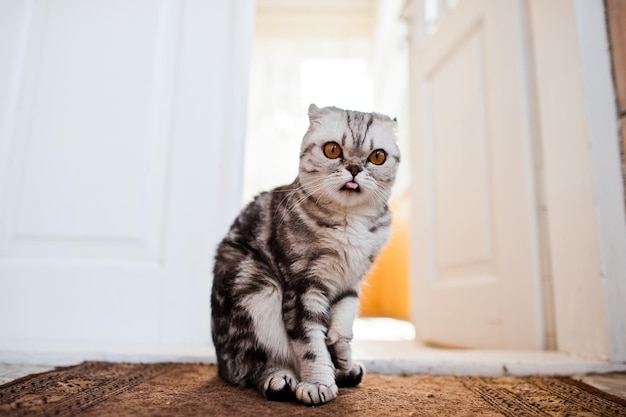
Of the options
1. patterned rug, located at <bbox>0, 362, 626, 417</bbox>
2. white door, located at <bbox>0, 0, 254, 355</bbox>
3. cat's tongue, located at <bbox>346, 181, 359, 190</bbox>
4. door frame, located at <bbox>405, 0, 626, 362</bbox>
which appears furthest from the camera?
white door, located at <bbox>0, 0, 254, 355</bbox>

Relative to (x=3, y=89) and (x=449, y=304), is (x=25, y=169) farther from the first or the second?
(x=449, y=304)

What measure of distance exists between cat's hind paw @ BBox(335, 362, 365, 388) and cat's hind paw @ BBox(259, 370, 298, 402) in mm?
128

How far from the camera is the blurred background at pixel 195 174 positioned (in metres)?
1.24

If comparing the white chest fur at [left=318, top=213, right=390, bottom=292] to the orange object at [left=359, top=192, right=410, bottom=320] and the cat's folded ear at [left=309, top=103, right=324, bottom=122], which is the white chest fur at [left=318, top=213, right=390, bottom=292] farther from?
the orange object at [left=359, top=192, right=410, bottom=320]

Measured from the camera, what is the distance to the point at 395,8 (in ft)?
11.7

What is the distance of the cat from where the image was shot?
2.83 ft

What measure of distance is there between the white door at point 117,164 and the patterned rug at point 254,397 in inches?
11.4

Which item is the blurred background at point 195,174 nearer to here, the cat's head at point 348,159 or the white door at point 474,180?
the white door at point 474,180

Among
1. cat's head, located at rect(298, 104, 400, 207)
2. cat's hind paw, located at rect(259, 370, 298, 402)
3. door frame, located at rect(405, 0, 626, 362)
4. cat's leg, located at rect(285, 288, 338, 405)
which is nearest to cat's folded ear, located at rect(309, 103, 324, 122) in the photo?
cat's head, located at rect(298, 104, 400, 207)

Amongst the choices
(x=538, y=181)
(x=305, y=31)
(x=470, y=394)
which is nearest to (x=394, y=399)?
(x=470, y=394)

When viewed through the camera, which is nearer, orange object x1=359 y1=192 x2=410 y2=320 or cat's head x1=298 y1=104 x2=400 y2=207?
cat's head x1=298 y1=104 x2=400 y2=207

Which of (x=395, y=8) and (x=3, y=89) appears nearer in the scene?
(x=3, y=89)

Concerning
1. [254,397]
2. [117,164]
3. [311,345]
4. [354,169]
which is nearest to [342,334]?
[311,345]

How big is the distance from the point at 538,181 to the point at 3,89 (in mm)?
1707
